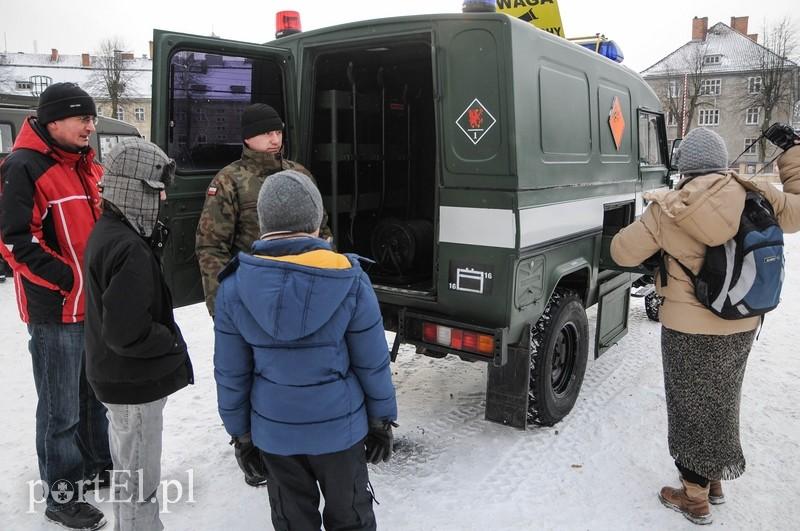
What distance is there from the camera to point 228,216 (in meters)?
3.14

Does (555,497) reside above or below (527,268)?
below

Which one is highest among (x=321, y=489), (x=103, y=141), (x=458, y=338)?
(x=103, y=141)

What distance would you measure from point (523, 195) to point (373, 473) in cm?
183

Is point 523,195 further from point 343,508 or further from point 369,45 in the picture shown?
point 343,508

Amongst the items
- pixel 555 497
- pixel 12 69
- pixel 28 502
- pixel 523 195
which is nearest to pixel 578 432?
pixel 555 497

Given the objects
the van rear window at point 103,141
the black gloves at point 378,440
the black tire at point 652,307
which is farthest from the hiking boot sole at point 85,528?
the van rear window at point 103,141

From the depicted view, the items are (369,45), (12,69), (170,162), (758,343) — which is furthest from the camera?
(12,69)

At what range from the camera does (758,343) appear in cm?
572

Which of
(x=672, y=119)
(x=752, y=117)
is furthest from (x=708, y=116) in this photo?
(x=672, y=119)

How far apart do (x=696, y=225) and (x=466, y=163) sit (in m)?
1.21

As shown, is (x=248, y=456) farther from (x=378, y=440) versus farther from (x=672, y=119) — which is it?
(x=672, y=119)

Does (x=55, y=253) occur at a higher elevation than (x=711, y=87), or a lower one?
lower

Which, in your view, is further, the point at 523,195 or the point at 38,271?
the point at 523,195

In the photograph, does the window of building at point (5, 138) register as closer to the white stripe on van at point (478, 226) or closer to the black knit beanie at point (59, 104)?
→ the black knit beanie at point (59, 104)
